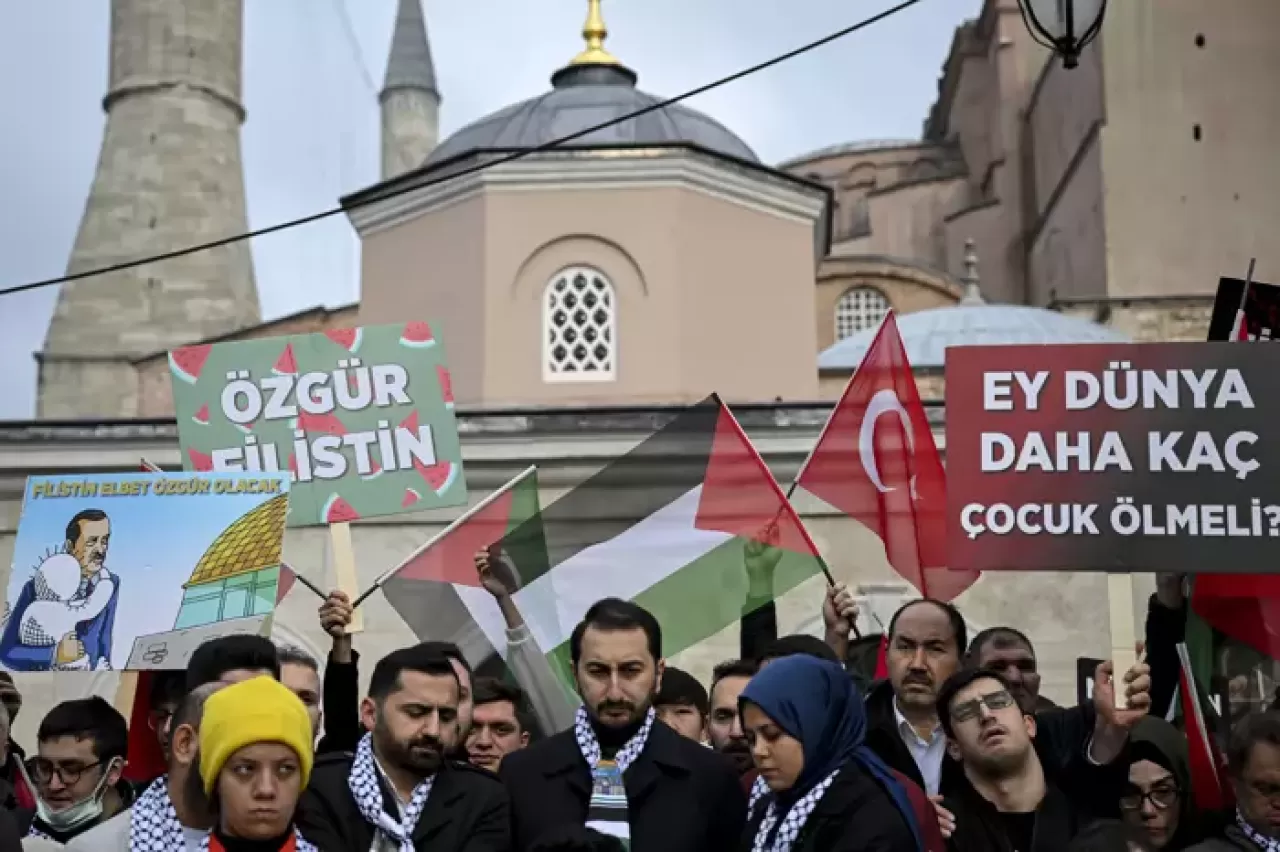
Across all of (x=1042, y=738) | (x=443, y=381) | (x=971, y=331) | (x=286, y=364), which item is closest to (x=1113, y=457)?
(x=1042, y=738)

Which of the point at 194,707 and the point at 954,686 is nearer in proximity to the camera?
the point at 194,707

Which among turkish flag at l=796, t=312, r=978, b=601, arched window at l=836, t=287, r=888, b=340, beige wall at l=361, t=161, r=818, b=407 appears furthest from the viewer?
arched window at l=836, t=287, r=888, b=340

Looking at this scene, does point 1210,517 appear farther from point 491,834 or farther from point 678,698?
point 491,834

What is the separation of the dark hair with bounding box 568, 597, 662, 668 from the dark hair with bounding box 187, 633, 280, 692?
2.93ft

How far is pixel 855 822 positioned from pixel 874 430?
3322mm

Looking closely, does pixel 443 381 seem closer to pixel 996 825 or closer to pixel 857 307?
pixel 996 825

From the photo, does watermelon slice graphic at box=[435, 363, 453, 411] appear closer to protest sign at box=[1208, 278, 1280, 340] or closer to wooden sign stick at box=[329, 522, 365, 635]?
wooden sign stick at box=[329, 522, 365, 635]

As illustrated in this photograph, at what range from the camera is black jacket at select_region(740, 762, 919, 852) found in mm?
4621

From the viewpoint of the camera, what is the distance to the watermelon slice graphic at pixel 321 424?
785cm

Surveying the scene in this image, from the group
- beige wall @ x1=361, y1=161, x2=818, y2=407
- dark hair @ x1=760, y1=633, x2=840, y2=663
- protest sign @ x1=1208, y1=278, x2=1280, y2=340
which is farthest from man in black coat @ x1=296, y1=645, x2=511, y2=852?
beige wall @ x1=361, y1=161, x2=818, y2=407

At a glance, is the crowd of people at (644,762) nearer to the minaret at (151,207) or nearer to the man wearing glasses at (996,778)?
the man wearing glasses at (996,778)

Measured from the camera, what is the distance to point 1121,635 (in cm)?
580

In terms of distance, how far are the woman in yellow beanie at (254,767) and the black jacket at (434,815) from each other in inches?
16.0

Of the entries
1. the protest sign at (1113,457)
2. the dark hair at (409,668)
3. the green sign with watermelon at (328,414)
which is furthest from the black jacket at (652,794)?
the green sign with watermelon at (328,414)
